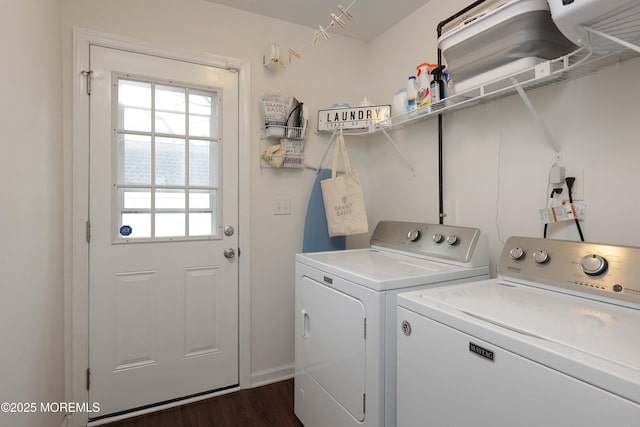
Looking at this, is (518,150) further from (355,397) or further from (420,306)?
(355,397)

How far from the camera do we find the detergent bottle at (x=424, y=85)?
1.76 m

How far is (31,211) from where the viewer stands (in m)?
1.27

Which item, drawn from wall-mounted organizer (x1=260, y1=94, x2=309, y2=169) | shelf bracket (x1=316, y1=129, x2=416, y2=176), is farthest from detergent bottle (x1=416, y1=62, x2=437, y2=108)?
wall-mounted organizer (x1=260, y1=94, x2=309, y2=169)

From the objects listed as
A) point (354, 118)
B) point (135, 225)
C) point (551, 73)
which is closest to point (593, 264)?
point (551, 73)

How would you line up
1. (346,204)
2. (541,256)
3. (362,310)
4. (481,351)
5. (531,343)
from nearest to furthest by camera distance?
(531,343)
(481,351)
(541,256)
(362,310)
(346,204)

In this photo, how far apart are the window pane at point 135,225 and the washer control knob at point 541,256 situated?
6.43ft

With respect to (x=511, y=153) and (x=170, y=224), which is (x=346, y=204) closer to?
(x=511, y=153)

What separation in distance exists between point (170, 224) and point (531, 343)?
1900 mm

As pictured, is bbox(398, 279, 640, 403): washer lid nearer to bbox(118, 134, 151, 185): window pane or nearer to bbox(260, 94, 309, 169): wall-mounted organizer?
bbox(260, 94, 309, 169): wall-mounted organizer

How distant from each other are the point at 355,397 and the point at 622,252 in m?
1.07

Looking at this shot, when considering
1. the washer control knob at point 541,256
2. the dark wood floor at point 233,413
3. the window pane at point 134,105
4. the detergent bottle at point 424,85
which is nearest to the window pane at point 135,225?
the window pane at point 134,105

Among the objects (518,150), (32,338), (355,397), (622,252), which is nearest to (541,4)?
(518,150)

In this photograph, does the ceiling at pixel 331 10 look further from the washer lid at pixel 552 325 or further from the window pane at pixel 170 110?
the washer lid at pixel 552 325

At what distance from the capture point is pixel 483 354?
87cm
